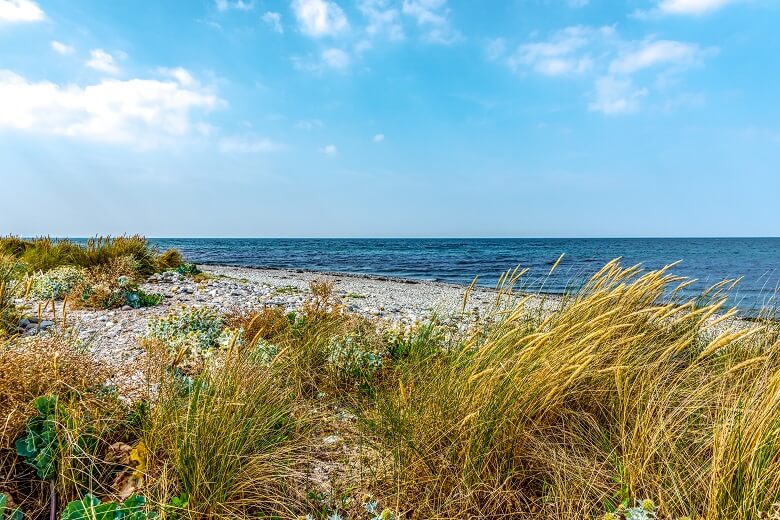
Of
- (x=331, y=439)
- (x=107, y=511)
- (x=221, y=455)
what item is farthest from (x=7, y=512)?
(x=331, y=439)

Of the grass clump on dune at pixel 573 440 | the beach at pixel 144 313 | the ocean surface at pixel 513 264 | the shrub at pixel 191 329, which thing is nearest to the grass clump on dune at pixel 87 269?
the beach at pixel 144 313

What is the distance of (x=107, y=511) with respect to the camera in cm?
195

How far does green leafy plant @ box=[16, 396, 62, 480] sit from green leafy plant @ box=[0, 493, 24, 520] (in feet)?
0.57

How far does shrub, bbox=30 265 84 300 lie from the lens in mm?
7461

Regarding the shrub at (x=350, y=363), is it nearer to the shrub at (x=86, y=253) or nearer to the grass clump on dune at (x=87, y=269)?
the grass clump on dune at (x=87, y=269)

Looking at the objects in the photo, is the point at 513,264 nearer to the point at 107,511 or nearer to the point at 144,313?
the point at 144,313

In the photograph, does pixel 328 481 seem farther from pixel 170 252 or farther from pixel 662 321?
pixel 170 252

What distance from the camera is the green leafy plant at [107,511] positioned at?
197 centimetres

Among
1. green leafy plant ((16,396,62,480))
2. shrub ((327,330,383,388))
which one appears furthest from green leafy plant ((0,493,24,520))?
shrub ((327,330,383,388))

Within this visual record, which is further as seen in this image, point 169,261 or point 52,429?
point 169,261

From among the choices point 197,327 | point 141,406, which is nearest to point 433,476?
point 141,406

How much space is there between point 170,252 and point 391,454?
45.6 ft

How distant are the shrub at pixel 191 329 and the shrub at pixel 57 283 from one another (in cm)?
344

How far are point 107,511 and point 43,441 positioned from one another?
0.73m
